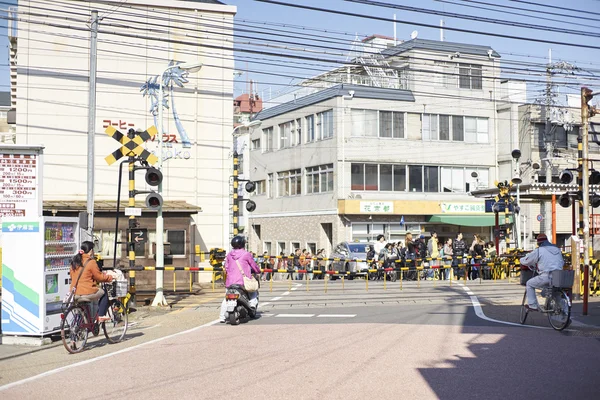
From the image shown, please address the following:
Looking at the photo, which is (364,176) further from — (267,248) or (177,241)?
(177,241)

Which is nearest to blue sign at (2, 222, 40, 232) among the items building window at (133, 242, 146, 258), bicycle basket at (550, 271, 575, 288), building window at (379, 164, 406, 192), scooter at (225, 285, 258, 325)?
scooter at (225, 285, 258, 325)

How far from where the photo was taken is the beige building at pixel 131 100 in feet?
93.2

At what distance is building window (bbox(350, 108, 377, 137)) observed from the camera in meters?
42.9

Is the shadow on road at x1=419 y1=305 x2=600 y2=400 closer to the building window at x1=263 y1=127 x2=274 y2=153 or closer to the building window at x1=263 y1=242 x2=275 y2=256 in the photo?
the building window at x1=263 y1=127 x2=274 y2=153

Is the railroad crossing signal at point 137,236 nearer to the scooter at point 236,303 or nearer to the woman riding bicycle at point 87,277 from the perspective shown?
the scooter at point 236,303

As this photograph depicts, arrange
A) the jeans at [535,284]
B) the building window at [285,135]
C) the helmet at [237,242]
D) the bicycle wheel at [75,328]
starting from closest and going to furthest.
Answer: the bicycle wheel at [75,328] < the jeans at [535,284] < the helmet at [237,242] < the building window at [285,135]

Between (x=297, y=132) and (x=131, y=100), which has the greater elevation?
(x=297, y=132)

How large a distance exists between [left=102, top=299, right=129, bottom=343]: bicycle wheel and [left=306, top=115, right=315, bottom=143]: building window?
33051 millimetres

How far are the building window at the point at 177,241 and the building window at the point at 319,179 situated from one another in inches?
699

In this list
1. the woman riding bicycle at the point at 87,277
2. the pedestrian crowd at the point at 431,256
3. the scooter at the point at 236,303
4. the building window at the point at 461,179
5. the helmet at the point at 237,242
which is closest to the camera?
the woman riding bicycle at the point at 87,277

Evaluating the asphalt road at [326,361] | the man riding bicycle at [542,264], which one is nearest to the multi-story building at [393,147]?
the asphalt road at [326,361]

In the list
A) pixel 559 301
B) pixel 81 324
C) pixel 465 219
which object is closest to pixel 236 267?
pixel 81 324

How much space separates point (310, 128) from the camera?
45.5 m

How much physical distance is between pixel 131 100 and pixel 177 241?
20.5 ft
